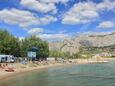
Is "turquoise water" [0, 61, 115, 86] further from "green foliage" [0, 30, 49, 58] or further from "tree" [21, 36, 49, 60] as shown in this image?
"tree" [21, 36, 49, 60]

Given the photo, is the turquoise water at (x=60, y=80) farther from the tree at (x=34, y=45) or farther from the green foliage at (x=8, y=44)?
the tree at (x=34, y=45)

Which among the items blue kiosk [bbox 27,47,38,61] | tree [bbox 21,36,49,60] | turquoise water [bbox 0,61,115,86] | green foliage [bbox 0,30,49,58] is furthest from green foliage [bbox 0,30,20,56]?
turquoise water [bbox 0,61,115,86]

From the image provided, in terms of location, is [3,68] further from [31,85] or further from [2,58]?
[31,85]

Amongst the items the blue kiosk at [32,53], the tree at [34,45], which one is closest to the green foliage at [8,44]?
the blue kiosk at [32,53]

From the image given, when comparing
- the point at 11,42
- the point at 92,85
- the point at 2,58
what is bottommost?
the point at 92,85

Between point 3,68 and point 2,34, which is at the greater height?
point 2,34

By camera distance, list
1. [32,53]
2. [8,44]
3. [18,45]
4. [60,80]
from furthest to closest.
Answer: [32,53], [18,45], [8,44], [60,80]

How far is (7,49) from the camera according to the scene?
135750mm

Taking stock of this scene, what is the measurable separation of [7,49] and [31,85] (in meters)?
79.4

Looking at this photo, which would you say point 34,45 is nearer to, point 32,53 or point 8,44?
point 32,53

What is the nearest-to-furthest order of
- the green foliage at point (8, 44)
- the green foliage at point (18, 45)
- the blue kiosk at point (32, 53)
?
the green foliage at point (8, 44) → the green foliage at point (18, 45) → the blue kiosk at point (32, 53)

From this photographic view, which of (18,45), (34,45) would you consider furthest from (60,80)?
(34,45)

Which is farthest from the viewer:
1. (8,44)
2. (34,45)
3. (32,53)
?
(34,45)

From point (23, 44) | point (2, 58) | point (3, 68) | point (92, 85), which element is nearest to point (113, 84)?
point (92, 85)
